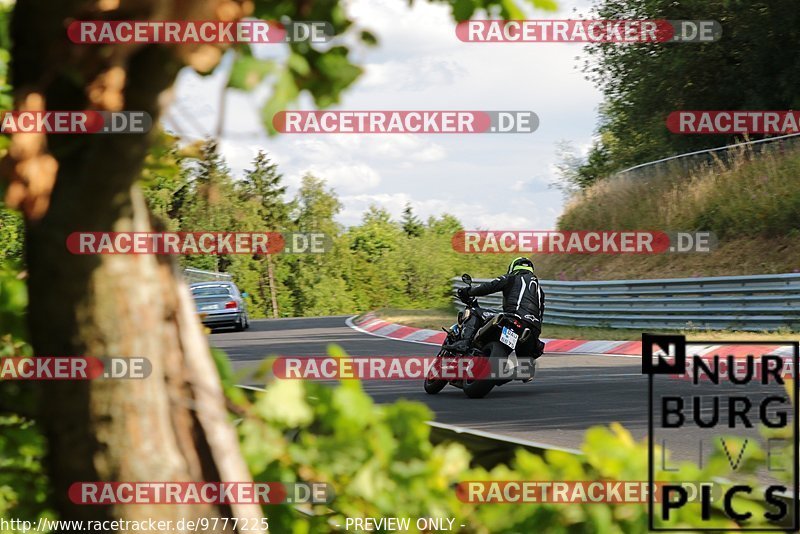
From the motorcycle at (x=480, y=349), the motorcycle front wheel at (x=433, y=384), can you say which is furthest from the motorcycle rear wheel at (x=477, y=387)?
the motorcycle front wheel at (x=433, y=384)

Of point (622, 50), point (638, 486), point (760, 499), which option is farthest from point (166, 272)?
point (622, 50)

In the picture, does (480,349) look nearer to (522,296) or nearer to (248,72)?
(522,296)

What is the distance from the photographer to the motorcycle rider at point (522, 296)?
1134 centimetres

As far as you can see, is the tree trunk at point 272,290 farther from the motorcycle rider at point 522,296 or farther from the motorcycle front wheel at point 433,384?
the motorcycle rider at point 522,296

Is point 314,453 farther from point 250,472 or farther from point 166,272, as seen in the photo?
point 166,272

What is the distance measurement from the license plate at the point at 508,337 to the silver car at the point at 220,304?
20.3 meters

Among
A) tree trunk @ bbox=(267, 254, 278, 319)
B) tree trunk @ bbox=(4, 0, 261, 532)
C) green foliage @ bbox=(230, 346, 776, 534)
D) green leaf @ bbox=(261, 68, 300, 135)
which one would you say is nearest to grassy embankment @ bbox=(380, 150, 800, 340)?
green foliage @ bbox=(230, 346, 776, 534)

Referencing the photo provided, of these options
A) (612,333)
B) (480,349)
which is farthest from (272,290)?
(480,349)

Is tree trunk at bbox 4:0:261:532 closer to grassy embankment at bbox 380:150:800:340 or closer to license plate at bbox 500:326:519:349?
license plate at bbox 500:326:519:349

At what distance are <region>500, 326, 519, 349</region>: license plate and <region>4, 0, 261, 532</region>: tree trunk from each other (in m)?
8.70

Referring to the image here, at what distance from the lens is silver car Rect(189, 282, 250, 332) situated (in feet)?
102

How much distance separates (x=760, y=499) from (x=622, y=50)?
35.0m

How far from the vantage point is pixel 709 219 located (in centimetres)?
2547

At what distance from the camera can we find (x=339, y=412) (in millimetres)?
2557
